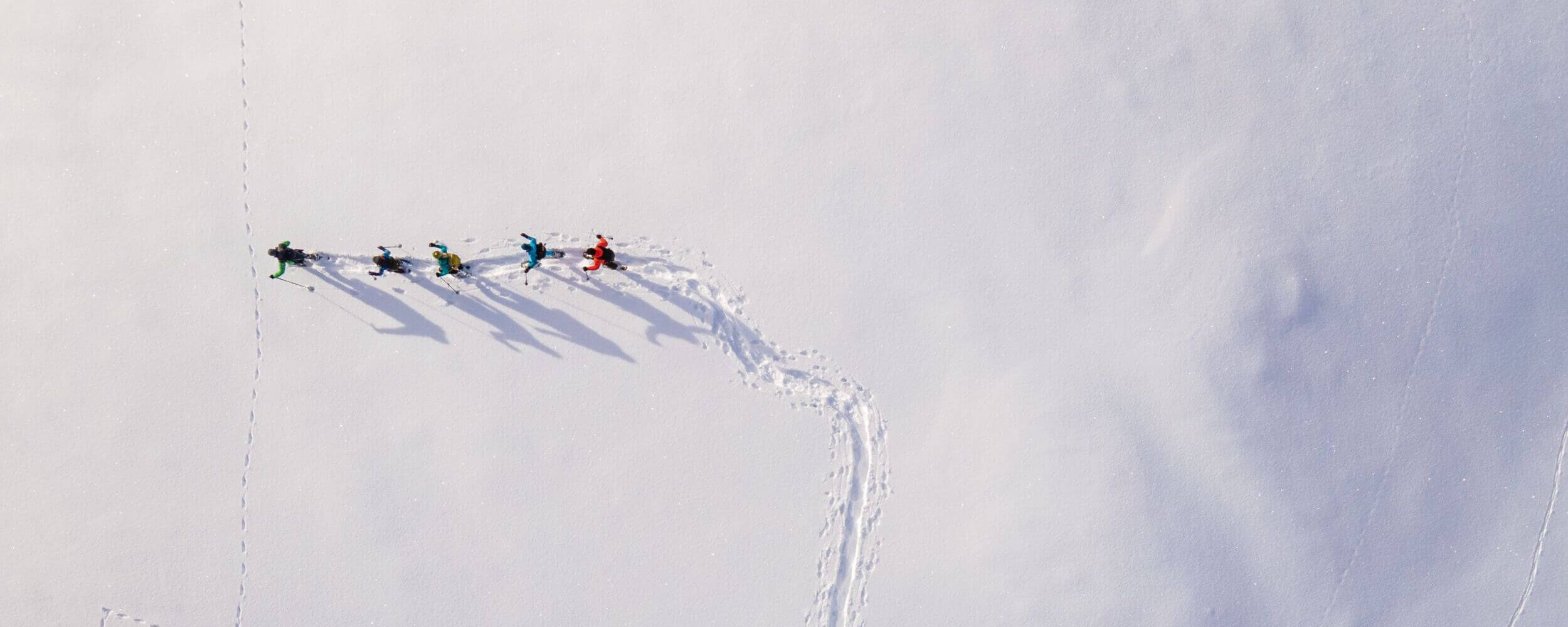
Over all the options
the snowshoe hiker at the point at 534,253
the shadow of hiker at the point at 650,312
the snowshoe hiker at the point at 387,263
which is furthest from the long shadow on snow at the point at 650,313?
the snowshoe hiker at the point at 387,263

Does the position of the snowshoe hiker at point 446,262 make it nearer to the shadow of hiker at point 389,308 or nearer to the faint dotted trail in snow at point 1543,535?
the shadow of hiker at point 389,308

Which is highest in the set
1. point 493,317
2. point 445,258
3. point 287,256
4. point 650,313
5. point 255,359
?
point 650,313

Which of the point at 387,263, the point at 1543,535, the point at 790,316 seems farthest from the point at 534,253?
the point at 1543,535

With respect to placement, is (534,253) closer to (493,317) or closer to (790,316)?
(493,317)

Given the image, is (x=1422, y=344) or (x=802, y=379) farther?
(x=802, y=379)

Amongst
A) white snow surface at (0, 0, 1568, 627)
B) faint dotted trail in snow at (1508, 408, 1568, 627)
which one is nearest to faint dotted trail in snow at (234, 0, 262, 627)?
white snow surface at (0, 0, 1568, 627)

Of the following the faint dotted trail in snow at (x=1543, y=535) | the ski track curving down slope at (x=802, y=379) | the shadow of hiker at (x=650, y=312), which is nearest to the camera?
the faint dotted trail in snow at (x=1543, y=535)
